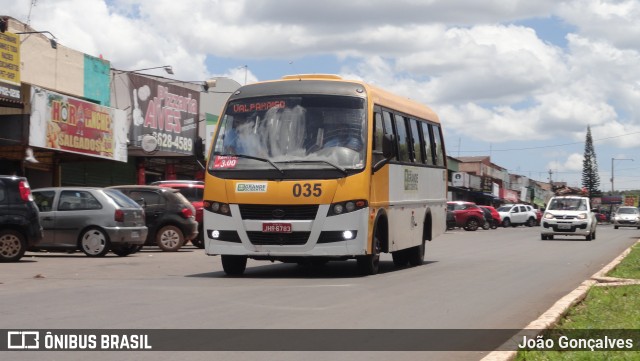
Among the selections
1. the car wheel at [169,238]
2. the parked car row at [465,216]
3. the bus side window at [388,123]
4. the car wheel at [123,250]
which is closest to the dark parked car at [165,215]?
the car wheel at [169,238]

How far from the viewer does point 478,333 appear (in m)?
9.31

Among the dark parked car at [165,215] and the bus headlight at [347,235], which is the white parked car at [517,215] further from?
the bus headlight at [347,235]

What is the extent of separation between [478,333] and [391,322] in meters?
0.99

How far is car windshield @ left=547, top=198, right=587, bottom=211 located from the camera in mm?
39156

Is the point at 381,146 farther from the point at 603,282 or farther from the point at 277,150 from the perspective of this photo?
the point at 603,282

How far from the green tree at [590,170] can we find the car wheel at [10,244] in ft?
494

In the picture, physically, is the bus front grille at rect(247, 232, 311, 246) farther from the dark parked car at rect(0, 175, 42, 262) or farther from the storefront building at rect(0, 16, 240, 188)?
the storefront building at rect(0, 16, 240, 188)

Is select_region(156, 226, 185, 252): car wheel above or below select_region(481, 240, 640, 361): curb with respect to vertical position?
above

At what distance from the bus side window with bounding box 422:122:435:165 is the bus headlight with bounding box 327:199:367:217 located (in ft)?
16.9

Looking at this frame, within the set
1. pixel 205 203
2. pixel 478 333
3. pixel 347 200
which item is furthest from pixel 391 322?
pixel 205 203

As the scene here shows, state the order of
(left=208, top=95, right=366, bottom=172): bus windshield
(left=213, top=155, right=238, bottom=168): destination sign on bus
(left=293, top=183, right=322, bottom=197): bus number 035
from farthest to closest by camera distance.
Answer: (left=213, top=155, right=238, bottom=168): destination sign on bus < (left=208, top=95, right=366, bottom=172): bus windshield < (left=293, top=183, right=322, bottom=197): bus number 035

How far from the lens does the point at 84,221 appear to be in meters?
21.2

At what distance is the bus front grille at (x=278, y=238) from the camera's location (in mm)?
15266

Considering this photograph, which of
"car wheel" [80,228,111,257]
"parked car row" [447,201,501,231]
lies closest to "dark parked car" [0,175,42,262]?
"car wheel" [80,228,111,257]
